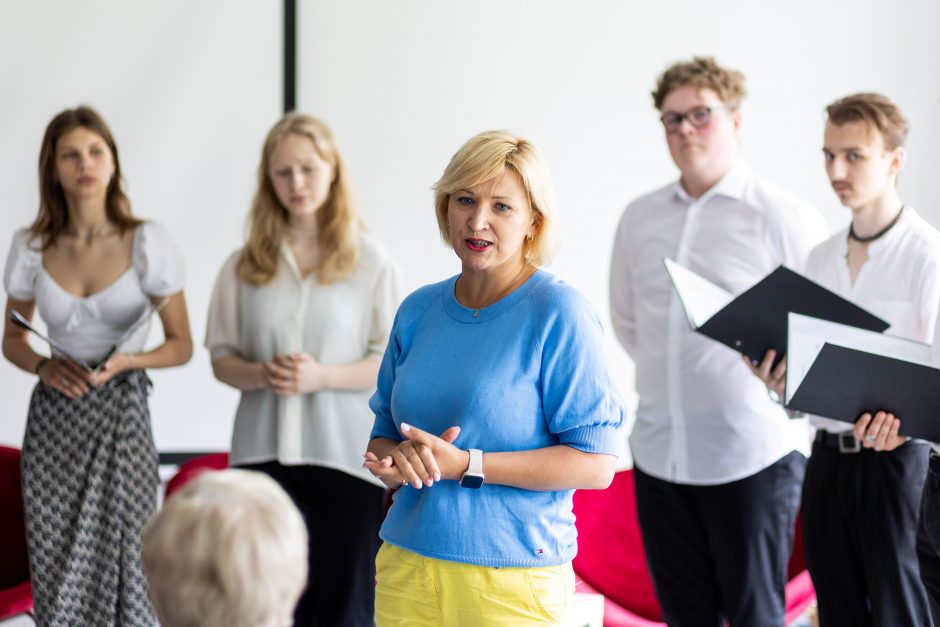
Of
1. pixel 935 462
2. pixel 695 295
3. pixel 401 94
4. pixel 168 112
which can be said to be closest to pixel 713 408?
pixel 695 295

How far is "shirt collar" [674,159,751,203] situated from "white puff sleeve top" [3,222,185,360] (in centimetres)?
160

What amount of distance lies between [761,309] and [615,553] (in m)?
1.51

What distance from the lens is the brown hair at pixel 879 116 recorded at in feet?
8.79

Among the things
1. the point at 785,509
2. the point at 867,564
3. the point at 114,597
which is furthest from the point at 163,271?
the point at 867,564

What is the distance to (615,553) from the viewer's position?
148 inches

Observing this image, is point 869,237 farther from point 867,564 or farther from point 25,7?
point 25,7

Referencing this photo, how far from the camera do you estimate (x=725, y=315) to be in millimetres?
2512

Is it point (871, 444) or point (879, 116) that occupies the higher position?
point (879, 116)

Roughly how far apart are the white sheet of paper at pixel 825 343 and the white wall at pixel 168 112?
2.70 meters

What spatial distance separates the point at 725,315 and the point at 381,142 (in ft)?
7.70

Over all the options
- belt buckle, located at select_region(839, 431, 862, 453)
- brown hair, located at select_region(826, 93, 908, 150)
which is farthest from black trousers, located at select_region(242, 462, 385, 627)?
brown hair, located at select_region(826, 93, 908, 150)

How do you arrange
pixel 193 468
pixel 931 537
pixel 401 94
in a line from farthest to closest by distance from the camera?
pixel 401 94 → pixel 193 468 → pixel 931 537

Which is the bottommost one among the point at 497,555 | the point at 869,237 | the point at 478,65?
the point at 497,555

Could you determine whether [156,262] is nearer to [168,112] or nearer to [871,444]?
[168,112]
